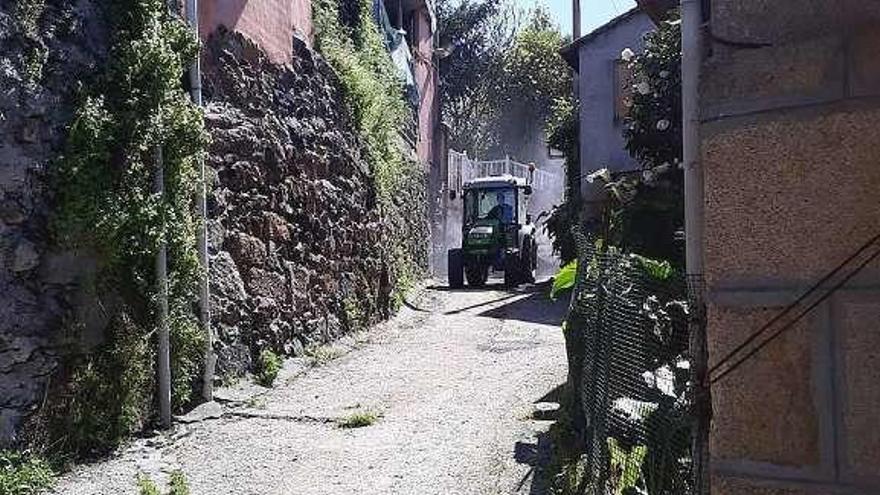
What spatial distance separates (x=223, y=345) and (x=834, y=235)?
6539 mm

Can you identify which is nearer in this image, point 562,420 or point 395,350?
point 562,420

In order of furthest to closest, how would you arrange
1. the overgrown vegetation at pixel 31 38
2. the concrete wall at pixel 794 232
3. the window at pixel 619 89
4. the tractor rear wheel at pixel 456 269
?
the tractor rear wheel at pixel 456 269 → the window at pixel 619 89 → the overgrown vegetation at pixel 31 38 → the concrete wall at pixel 794 232

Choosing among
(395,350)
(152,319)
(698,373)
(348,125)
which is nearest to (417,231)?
(348,125)

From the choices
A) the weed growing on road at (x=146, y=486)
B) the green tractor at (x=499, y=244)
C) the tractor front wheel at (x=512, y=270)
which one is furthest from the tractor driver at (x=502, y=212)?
the weed growing on road at (x=146, y=486)

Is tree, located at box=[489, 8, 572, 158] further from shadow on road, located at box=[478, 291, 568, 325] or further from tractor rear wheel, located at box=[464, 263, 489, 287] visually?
shadow on road, located at box=[478, 291, 568, 325]

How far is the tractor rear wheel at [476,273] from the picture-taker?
19422 millimetres

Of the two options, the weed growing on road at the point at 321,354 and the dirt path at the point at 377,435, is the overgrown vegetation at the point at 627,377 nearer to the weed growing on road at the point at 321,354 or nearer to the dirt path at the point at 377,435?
the dirt path at the point at 377,435

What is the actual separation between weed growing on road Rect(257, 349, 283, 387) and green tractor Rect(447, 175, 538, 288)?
435 inches

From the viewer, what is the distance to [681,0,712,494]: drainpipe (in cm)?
207

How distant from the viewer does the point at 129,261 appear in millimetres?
6113

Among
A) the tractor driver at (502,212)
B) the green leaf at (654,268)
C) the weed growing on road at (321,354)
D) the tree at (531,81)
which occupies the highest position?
the tree at (531,81)

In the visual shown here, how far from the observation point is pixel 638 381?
12.9ft

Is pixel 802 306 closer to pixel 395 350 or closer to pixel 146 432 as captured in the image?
A: pixel 146 432

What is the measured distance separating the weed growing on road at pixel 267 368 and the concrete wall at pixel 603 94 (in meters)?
8.76
